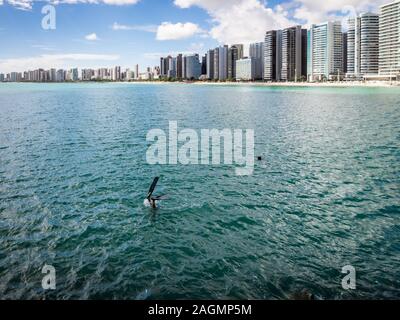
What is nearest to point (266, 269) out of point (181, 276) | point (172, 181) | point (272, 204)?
point (181, 276)

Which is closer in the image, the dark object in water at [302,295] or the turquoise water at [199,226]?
the dark object in water at [302,295]

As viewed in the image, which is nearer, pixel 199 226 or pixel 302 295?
pixel 302 295

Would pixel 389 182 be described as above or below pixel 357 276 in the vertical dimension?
above

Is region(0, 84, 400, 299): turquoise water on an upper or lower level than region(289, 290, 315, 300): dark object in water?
upper

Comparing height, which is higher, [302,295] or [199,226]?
[199,226]

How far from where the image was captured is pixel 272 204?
81.1 ft

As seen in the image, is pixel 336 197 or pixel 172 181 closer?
pixel 336 197

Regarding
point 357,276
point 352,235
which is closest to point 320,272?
point 357,276

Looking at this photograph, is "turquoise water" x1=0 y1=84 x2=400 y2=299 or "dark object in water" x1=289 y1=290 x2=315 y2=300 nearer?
"dark object in water" x1=289 y1=290 x2=315 y2=300

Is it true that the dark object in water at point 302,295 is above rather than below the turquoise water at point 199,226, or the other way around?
below

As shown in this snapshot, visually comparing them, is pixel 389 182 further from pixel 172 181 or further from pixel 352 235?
pixel 172 181

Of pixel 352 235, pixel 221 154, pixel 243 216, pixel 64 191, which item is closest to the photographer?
pixel 352 235
